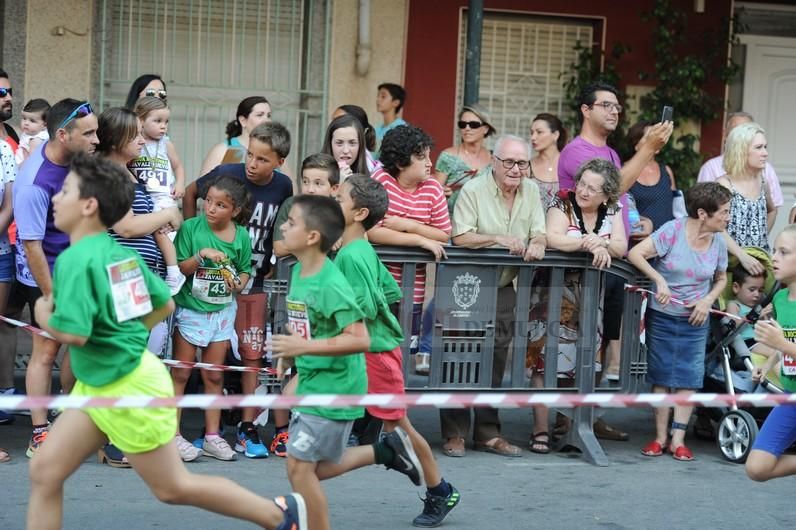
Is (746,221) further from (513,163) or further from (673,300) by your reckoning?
(513,163)

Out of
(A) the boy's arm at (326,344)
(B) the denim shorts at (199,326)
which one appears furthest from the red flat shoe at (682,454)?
(A) the boy's arm at (326,344)

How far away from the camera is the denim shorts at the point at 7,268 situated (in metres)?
7.13

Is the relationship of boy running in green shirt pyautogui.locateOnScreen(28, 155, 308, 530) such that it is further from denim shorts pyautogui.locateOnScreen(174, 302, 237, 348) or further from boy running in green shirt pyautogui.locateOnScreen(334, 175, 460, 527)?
denim shorts pyautogui.locateOnScreen(174, 302, 237, 348)

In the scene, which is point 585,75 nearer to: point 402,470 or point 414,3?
point 414,3

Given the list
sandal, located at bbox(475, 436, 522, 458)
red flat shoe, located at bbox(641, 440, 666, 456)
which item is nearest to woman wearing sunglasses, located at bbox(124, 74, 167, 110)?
sandal, located at bbox(475, 436, 522, 458)

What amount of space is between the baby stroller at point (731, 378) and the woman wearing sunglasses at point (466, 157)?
185 cm

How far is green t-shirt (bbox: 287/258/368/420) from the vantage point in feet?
17.0

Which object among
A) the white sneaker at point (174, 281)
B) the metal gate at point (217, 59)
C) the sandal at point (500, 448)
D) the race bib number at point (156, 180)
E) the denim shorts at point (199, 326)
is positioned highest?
the metal gate at point (217, 59)

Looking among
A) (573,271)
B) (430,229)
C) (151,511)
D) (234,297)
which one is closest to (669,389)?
(573,271)

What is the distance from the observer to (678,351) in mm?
7867

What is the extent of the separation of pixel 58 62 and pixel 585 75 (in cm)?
466

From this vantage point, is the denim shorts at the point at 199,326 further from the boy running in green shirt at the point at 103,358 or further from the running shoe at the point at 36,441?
the boy running in green shirt at the point at 103,358

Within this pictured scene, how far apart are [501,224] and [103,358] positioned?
133 inches

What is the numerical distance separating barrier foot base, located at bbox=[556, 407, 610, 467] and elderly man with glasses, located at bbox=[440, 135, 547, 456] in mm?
529
